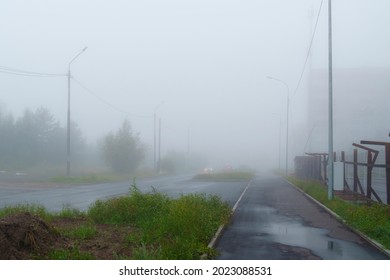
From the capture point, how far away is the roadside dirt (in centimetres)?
779

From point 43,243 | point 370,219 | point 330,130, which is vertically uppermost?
point 330,130

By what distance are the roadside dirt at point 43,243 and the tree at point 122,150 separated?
4709 cm

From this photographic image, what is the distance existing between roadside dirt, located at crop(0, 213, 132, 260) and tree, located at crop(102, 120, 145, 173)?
155 feet

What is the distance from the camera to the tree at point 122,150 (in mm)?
56578

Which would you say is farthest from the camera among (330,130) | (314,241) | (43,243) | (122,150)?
(122,150)

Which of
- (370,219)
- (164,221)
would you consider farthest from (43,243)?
(370,219)

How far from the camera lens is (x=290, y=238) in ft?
35.3

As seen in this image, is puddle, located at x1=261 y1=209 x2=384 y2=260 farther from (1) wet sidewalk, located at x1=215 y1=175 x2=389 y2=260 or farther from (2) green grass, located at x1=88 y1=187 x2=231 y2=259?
(2) green grass, located at x1=88 y1=187 x2=231 y2=259

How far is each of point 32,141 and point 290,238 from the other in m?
58.6

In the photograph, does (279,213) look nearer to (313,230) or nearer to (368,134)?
(313,230)

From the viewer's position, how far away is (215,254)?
28.0 feet

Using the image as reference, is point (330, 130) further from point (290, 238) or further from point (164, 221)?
point (164, 221)

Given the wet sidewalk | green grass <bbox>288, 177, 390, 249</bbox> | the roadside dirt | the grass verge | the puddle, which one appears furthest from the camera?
green grass <bbox>288, 177, 390, 249</bbox>

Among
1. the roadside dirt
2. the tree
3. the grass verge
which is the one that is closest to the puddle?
the grass verge
